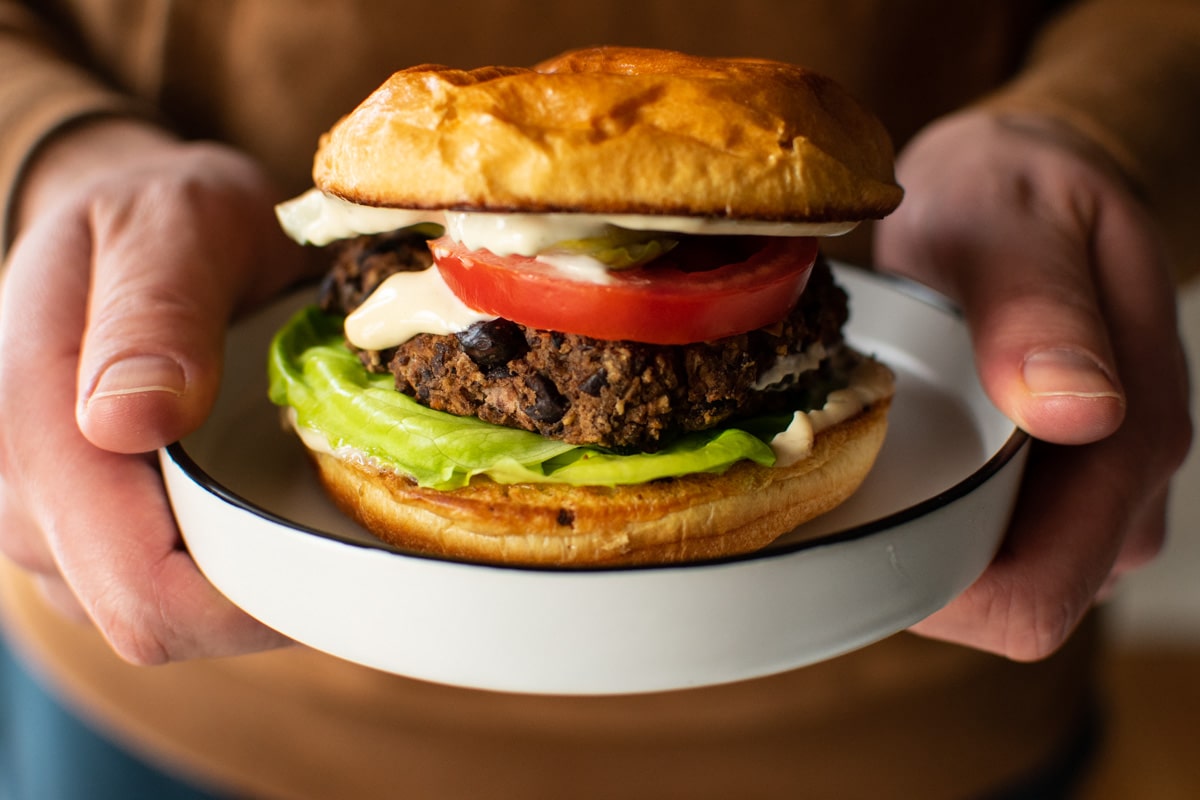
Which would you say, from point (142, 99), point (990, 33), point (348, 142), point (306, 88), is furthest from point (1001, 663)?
point (142, 99)

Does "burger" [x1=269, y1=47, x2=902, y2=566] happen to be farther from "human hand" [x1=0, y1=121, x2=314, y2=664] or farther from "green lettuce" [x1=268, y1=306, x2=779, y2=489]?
"human hand" [x1=0, y1=121, x2=314, y2=664]

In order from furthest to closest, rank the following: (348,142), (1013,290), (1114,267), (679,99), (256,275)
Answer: (256,275)
(1114,267)
(1013,290)
(348,142)
(679,99)

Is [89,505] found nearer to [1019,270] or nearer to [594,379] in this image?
[594,379]

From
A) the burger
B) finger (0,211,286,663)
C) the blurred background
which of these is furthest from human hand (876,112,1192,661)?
the blurred background

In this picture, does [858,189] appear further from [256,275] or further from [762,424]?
[256,275]

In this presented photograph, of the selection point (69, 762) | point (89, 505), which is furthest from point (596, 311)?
point (69, 762)

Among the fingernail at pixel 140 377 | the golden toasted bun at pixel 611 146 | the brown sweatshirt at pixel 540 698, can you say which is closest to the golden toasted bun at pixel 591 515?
the fingernail at pixel 140 377

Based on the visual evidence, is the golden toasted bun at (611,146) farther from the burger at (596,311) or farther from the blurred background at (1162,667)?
the blurred background at (1162,667)
